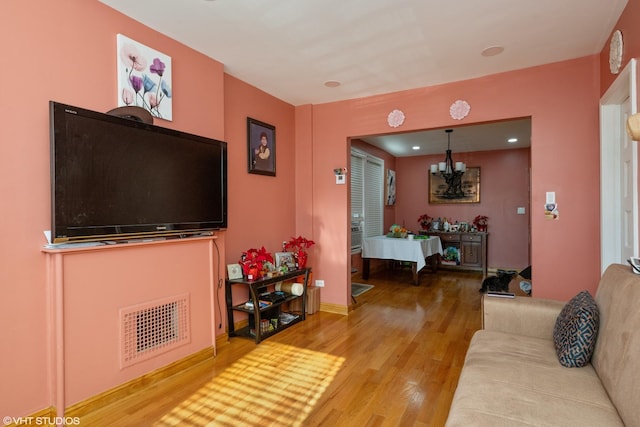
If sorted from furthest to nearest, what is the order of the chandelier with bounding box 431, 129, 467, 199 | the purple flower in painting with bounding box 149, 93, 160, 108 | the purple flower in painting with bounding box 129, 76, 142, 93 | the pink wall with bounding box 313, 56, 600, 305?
the chandelier with bounding box 431, 129, 467, 199 → the pink wall with bounding box 313, 56, 600, 305 → the purple flower in painting with bounding box 149, 93, 160, 108 → the purple flower in painting with bounding box 129, 76, 142, 93

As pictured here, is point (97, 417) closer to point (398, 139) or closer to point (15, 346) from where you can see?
point (15, 346)

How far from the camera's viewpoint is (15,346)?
1.71 m

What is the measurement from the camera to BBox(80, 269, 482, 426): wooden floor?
6.40ft

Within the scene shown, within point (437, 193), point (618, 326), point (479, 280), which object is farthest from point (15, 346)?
point (437, 193)

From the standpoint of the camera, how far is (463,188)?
6910 mm

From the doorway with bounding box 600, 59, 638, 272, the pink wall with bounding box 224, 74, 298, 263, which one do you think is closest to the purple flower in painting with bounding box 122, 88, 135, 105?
the pink wall with bounding box 224, 74, 298, 263

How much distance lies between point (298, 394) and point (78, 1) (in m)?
2.81

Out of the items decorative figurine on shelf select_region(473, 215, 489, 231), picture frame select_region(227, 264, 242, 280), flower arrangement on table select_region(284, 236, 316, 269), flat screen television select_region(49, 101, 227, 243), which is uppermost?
flat screen television select_region(49, 101, 227, 243)

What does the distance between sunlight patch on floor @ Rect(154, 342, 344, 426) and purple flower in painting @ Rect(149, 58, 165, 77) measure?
2266 millimetres

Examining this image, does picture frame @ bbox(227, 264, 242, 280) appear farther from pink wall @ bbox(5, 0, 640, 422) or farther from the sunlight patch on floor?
the sunlight patch on floor

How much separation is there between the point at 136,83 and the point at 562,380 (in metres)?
2.97

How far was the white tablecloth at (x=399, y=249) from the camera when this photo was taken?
5.23 m

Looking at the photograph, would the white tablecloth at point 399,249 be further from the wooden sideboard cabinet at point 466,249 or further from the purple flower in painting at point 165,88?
the purple flower in painting at point 165,88

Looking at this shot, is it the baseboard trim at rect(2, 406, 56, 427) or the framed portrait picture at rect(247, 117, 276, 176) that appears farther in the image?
the framed portrait picture at rect(247, 117, 276, 176)
